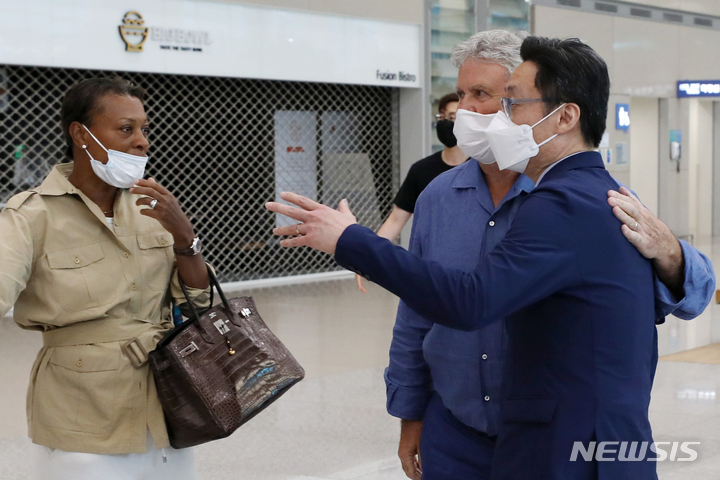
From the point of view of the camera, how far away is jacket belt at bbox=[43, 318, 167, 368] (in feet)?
6.88

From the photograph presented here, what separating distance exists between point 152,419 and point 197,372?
0.18m

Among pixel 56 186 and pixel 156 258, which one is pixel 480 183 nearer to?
pixel 156 258

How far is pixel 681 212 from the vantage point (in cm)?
1597

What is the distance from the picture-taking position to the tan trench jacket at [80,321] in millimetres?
2072

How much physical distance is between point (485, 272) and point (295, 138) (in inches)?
354

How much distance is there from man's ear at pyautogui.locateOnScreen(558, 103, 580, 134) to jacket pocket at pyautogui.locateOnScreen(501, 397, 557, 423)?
0.51 m

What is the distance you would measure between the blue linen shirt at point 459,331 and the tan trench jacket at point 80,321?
2.08ft

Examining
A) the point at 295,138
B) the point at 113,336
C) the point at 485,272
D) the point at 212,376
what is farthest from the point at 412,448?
the point at 295,138

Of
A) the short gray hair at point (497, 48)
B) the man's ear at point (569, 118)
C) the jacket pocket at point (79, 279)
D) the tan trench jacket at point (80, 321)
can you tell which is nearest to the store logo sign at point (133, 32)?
the tan trench jacket at point (80, 321)

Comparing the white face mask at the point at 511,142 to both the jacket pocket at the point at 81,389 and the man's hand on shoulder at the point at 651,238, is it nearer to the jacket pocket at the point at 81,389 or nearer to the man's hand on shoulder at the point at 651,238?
the man's hand on shoulder at the point at 651,238

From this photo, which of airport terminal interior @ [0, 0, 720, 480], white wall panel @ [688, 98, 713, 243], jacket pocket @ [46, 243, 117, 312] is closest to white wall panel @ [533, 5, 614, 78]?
airport terminal interior @ [0, 0, 720, 480]

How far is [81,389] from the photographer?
2098mm

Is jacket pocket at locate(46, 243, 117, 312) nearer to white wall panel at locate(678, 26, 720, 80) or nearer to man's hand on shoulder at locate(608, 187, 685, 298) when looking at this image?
man's hand on shoulder at locate(608, 187, 685, 298)

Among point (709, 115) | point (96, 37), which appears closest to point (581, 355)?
point (96, 37)
